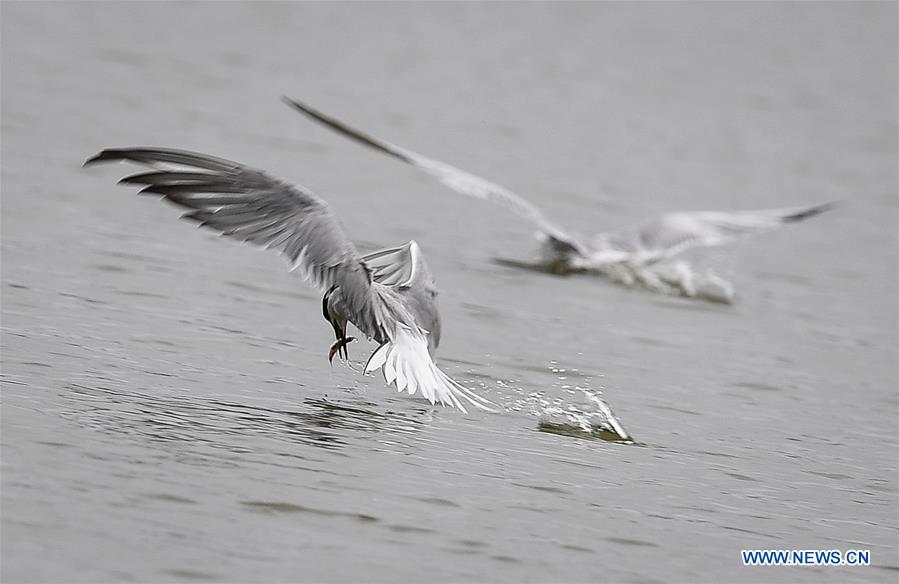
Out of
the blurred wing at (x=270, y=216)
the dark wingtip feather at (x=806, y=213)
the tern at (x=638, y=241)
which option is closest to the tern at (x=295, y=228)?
the blurred wing at (x=270, y=216)

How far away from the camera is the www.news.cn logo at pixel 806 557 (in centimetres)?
601


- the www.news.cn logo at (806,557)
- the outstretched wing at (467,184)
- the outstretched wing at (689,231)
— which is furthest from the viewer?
the outstretched wing at (689,231)

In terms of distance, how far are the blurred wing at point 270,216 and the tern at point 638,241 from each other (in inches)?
147

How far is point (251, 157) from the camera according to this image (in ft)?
46.5

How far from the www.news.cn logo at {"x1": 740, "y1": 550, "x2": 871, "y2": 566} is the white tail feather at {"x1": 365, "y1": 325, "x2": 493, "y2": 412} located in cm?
155

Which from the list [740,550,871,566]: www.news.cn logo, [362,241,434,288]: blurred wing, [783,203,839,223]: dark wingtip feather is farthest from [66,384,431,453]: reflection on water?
[783,203,839,223]: dark wingtip feather

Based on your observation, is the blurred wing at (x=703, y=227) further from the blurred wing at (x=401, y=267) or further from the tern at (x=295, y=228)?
the tern at (x=295, y=228)

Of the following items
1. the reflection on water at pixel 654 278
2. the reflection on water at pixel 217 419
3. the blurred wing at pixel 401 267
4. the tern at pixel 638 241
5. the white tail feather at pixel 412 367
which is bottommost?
the reflection on water at pixel 217 419

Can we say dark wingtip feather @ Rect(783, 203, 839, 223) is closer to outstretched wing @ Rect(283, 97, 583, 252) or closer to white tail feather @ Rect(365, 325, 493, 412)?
outstretched wing @ Rect(283, 97, 583, 252)

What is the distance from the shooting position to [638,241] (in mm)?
12453

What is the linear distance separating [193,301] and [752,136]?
13.8 metres

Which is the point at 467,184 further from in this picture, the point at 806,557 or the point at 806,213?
the point at 806,557

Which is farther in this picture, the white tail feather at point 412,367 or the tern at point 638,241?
the tern at point 638,241

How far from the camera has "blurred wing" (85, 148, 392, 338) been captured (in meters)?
6.99
